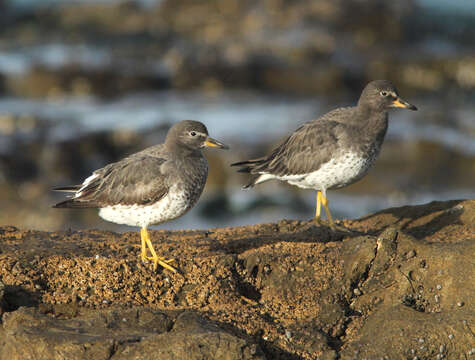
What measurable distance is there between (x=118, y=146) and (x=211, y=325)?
1407cm

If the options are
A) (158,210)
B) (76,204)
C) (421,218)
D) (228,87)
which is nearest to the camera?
(158,210)

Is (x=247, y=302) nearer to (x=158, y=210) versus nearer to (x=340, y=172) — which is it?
(x=158, y=210)

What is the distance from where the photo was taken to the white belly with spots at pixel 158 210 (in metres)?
7.88

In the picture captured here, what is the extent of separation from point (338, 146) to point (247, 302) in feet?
10.8

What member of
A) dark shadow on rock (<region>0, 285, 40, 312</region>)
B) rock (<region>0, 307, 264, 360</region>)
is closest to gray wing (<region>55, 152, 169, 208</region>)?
dark shadow on rock (<region>0, 285, 40, 312</region>)

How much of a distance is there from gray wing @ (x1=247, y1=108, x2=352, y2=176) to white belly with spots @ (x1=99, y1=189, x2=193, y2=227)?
2231 millimetres

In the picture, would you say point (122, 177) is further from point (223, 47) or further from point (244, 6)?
point (244, 6)

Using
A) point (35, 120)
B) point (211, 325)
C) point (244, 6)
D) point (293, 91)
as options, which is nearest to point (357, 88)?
point (293, 91)

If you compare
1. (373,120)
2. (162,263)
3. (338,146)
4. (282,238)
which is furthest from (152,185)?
(373,120)

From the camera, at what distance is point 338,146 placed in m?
9.27

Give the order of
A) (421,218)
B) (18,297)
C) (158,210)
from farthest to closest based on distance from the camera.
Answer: (421,218) → (158,210) → (18,297)

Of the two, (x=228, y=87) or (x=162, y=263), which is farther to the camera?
(x=228, y=87)

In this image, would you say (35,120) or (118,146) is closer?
(118,146)

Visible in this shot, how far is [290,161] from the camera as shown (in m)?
9.84
